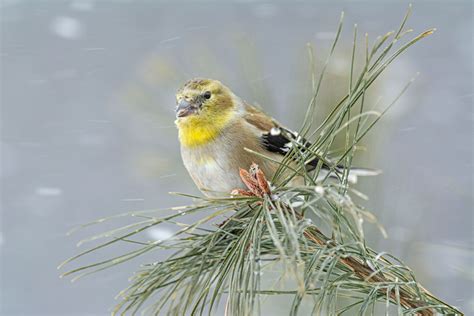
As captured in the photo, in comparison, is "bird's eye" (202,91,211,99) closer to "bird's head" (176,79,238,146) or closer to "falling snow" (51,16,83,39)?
"bird's head" (176,79,238,146)

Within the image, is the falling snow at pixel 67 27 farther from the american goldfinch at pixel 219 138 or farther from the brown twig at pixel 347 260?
the brown twig at pixel 347 260

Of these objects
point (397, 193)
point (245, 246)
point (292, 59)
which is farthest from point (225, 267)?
point (292, 59)

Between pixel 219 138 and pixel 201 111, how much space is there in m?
0.06

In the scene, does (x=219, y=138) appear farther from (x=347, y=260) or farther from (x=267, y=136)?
(x=347, y=260)

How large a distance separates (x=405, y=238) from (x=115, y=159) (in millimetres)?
1569

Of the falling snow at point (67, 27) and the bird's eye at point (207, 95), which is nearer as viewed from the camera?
the bird's eye at point (207, 95)

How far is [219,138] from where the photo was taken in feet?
3.58

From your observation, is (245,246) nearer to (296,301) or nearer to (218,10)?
(296,301)

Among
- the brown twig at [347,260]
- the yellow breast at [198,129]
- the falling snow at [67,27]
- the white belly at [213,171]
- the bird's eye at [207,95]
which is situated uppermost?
the falling snow at [67,27]

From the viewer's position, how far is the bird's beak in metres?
1.08

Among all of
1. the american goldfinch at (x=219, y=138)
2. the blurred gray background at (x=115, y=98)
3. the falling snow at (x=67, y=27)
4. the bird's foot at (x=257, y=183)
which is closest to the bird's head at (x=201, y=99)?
the american goldfinch at (x=219, y=138)

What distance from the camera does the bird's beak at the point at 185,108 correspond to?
1.08 meters

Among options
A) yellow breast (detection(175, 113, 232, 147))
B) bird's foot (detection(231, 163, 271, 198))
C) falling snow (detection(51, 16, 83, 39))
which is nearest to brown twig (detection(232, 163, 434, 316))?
bird's foot (detection(231, 163, 271, 198))

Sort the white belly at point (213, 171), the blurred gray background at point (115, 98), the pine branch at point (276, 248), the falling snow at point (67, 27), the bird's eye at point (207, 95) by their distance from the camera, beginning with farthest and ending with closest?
the falling snow at point (67, 27), the blurred gray background at point (115, 98), the bird's eye at point (207, 95), the white belly at point (213, 171), the pine branch at point (276, 248)
